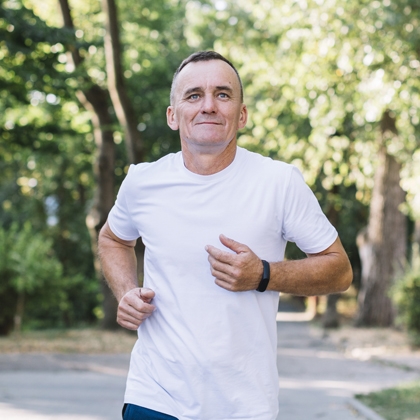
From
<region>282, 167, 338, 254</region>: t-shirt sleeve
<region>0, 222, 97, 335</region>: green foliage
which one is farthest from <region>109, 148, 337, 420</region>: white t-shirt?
<region>0, 222, 97, 335</region>: green foliage

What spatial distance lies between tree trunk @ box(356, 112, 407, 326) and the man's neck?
56.7 ft

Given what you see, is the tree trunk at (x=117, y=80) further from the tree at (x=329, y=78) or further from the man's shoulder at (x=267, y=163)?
the man's shoulder at (x=267, y=163)

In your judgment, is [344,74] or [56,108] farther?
[56,108]

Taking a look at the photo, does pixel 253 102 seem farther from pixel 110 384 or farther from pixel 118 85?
pixel 110 384

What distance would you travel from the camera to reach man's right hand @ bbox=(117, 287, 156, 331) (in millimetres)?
2926

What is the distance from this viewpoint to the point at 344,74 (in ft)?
52.3

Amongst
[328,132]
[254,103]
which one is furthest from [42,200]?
[328,132]

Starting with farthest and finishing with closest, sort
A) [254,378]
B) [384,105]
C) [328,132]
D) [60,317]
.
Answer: [60,317], [328,132], [384,105], [254,378]

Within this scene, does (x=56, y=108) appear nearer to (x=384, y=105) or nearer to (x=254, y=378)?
(x=384, y=105)

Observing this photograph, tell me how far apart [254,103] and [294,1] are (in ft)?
17.6

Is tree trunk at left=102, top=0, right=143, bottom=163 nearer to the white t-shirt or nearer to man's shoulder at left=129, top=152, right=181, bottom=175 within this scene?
man's shoulder at left=129, top=152, right=181, bottom=175

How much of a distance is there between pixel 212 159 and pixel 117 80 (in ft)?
48.4

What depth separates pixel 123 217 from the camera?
10.8ft

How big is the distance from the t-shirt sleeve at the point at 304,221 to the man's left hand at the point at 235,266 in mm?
199
